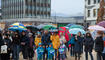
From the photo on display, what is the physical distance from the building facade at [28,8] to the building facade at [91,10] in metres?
31.3

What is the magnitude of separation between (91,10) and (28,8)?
1363 inches

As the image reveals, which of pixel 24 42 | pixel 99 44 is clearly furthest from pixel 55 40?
pixel 99 44

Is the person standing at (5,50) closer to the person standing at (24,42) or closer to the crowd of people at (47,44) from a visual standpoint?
the crowd of people at (47,44)

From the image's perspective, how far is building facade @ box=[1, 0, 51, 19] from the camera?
68.6 meters

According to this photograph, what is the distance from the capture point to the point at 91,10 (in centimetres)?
3953

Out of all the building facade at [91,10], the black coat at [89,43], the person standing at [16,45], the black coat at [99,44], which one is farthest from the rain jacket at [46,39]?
the building facade at [91,10]

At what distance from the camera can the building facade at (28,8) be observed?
2699 inches

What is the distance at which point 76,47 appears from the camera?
10.2m

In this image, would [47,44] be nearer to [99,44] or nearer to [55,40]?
[55,40]

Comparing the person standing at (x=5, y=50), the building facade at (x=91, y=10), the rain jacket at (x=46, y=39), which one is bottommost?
the person standing at (x=5, y=50)

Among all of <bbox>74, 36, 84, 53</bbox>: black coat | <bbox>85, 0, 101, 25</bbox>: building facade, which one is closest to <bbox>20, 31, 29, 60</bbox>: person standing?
<bbox>74, 36, 84, 53</bbox>: black coat

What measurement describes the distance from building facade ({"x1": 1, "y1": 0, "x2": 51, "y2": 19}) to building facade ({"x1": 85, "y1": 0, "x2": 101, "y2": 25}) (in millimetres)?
31309

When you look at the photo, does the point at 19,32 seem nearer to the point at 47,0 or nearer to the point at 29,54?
the point at 29,54

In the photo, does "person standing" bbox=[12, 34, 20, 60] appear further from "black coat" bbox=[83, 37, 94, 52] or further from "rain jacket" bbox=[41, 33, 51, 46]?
"black coat" bbox=[83, 37, 94, 52]
